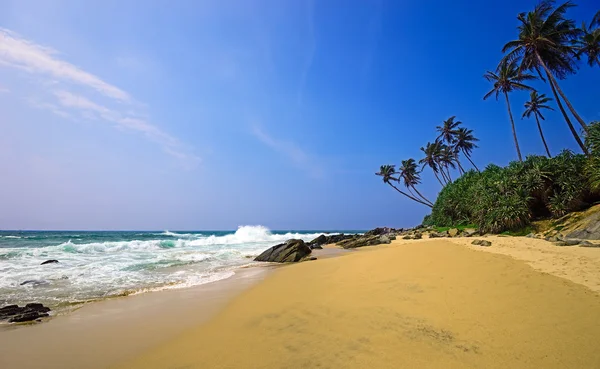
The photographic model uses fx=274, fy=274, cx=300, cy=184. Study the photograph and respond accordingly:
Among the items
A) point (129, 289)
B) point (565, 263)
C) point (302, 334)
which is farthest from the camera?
point (129, 289)

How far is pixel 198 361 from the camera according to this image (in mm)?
4039

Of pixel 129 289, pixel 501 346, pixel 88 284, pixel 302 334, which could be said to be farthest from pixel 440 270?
pixel 88 284

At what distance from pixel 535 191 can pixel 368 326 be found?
794 inches

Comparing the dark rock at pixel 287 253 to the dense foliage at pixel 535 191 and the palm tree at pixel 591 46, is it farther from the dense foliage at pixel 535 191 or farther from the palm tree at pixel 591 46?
the palm tree at pixel 591 46

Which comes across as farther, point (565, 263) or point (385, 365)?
point (565, 263)

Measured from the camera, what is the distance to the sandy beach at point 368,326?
3762 mm

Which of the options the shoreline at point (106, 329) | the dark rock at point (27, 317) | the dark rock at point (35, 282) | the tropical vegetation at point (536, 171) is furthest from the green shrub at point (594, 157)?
the dark rock at point (35, 282)

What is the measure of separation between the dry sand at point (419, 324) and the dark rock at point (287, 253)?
9773mm

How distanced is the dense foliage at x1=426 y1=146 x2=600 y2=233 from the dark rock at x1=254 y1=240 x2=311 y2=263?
13.3 meters

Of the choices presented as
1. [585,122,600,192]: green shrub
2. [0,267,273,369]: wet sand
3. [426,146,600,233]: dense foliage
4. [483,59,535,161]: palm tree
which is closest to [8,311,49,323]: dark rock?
[0,267,273,369]: wet sand

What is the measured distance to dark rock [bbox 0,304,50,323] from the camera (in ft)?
21.1

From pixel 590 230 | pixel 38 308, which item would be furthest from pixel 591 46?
pixel 38 308

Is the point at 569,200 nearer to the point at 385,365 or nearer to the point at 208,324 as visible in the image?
the point at 385,365

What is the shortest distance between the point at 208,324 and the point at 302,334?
2.26 m
